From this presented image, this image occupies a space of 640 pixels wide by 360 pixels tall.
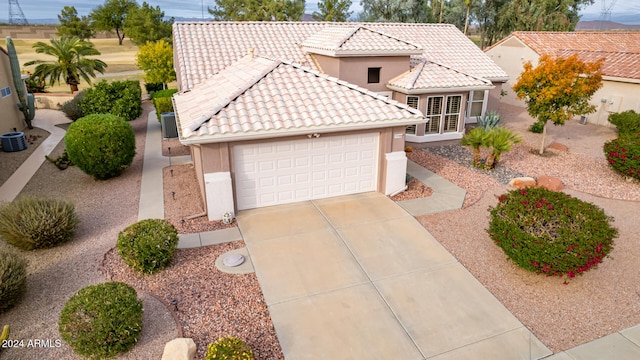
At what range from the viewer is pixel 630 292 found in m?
8.45

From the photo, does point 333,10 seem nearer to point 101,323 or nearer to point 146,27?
point 146,27

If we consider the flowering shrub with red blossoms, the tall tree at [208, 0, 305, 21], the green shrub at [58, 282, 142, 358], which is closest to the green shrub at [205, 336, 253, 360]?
the green shrub at [58, 282, 142, 358]

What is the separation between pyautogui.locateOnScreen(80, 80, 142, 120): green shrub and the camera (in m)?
20.3

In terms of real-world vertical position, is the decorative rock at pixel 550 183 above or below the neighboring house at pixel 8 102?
below

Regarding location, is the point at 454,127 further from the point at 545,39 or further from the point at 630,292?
the point at 545,39

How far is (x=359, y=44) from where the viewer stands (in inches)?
710

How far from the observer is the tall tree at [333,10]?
150 ft

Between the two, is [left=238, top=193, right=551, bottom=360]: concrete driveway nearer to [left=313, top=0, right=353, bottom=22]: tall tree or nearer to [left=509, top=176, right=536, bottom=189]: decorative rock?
[left=509, top=176, right=536, bottom=189]: decorative rock

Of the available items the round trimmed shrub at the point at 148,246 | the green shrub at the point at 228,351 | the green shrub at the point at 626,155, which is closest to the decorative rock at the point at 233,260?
the round trimmed shrub at the point at 148,246

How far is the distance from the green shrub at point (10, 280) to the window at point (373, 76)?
48.9 feet

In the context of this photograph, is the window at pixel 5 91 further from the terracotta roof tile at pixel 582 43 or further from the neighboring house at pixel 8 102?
the terracotta roof tile at pixel 582 43

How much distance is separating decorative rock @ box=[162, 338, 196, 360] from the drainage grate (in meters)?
16.7

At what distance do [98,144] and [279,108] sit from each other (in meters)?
6.61

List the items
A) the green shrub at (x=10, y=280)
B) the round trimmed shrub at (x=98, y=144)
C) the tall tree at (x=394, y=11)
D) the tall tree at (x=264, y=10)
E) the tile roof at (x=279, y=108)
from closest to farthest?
the green shrub at (x=10, y=280) < the tile roof at (x=279, y=108) < the round trimmed shrub at (x=98, y=144) < the tall tree at (x=264, y=10) < the tall tree at (x=394, y=11)
